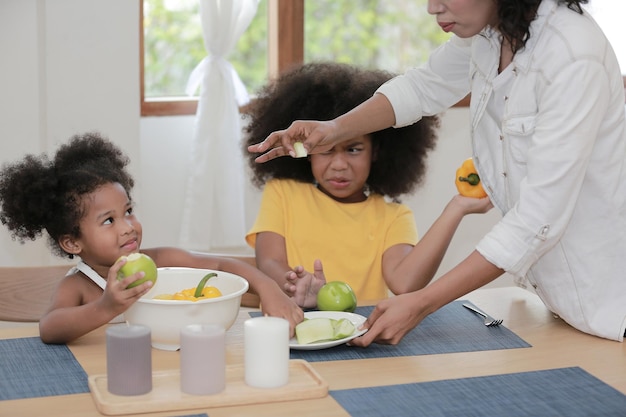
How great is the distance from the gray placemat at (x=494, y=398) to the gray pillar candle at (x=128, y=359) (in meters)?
0.29

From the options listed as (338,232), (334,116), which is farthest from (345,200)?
(334,116)

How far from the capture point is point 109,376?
1.38 metres

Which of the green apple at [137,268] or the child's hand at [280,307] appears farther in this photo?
the child's hand at [280,307]

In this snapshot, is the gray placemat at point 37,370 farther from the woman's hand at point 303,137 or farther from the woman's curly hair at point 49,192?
the woman's hand at point 303,137

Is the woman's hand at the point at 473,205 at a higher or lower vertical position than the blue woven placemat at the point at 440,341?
higher

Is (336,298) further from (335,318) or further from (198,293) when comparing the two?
(198,293)

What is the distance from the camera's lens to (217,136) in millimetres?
3449

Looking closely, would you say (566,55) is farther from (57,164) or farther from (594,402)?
(57,164)

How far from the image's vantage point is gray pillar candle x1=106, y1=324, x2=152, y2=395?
1.36 meters

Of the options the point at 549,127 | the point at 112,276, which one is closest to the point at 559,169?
the point at 549,127

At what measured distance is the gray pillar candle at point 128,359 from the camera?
4.46ft

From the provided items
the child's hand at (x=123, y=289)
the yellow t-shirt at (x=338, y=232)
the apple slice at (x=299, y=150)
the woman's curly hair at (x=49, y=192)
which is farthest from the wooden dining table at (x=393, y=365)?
the yellow t-shirt at (x=338, y=232)

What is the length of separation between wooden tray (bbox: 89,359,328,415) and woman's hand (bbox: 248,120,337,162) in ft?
2.12

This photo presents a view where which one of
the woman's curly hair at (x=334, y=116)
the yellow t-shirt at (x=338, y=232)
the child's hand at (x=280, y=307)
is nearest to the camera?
the child's hand at (x=280, y=307)
